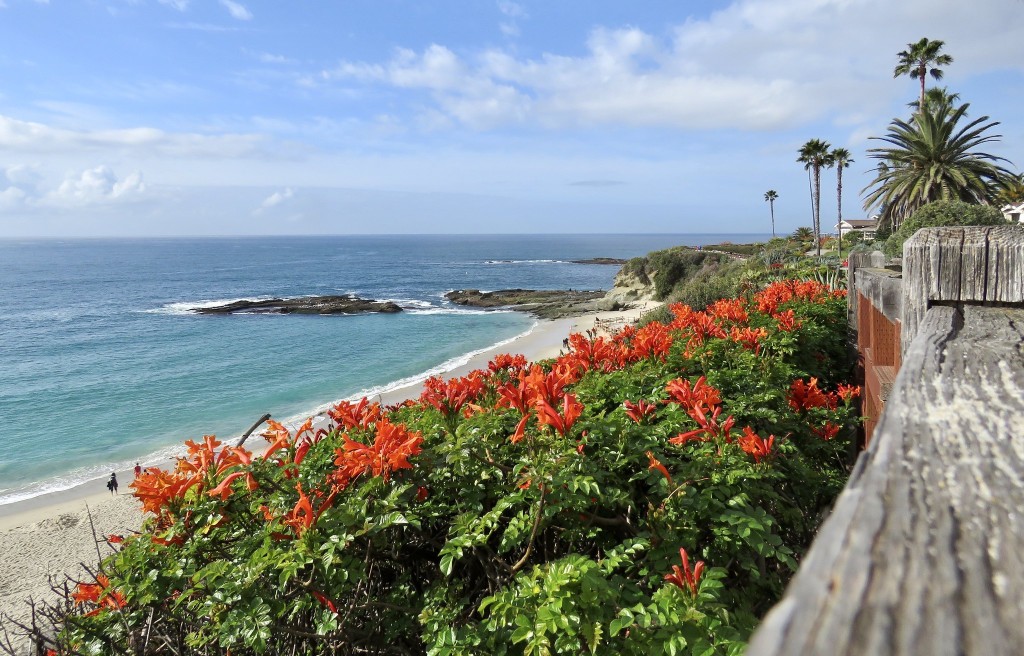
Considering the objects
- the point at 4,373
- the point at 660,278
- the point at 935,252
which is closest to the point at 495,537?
the point at 935,252

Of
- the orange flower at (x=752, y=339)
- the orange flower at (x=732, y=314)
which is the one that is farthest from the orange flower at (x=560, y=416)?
the orange flower at (x=732, y=314)

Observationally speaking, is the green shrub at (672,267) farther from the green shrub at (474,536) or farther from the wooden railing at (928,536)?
the wooden railing at (928,536)

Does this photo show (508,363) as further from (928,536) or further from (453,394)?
(928,536)

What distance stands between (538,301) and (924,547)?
4749 cm

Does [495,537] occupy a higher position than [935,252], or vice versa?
[935,252]

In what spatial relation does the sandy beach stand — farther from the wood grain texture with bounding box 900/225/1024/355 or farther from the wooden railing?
the wooden railing

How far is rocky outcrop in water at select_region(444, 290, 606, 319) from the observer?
138 ft

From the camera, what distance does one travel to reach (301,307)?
44.1m

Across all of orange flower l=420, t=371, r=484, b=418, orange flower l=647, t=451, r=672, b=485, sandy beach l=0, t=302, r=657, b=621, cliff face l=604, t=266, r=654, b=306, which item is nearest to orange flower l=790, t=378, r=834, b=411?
orange flower l=647, t=451, r=672, b=485

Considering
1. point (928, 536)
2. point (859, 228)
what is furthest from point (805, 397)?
point (859, 228)

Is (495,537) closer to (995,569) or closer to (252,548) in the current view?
(252,548)

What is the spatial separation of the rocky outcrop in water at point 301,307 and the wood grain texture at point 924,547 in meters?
43.1

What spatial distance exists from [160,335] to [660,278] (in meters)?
32.4

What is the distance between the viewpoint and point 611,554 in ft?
6.15
